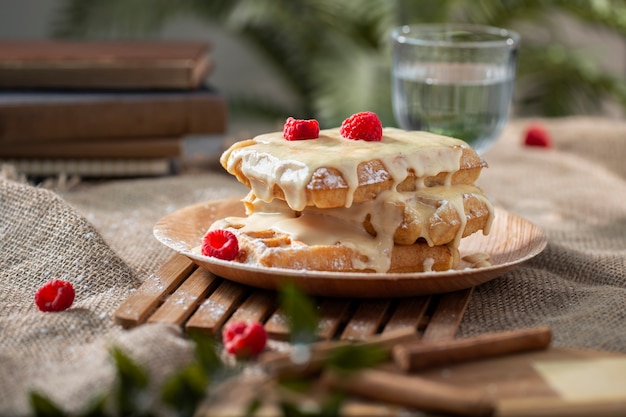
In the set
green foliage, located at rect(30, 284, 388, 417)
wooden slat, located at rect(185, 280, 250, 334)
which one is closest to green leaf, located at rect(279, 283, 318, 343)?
green foliage, located at rect(30, 284, 388, 417)

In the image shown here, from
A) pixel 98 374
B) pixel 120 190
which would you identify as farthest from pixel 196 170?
pixel 98 374

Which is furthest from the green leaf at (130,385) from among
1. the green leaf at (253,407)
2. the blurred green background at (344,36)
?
the blurred green background at (344,36)

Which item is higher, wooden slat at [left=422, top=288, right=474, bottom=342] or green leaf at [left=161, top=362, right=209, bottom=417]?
green leaf at [left=161, top=362, right=209, bottom=417]

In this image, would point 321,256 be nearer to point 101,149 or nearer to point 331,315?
point 331,315

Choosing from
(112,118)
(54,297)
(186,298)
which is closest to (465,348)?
(186,298)

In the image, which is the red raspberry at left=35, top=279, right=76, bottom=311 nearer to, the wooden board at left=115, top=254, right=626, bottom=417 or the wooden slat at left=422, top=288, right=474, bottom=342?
the wooden board at left=115, top=254, right=626, bottom=417

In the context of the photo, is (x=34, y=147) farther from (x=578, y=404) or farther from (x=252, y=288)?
(x=578, y=404)

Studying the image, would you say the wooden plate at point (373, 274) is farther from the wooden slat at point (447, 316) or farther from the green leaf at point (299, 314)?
the green leaf at point (299, 314)
